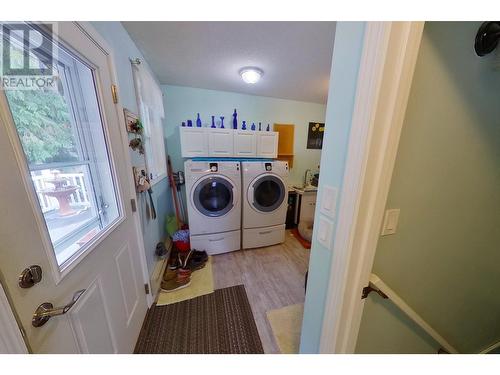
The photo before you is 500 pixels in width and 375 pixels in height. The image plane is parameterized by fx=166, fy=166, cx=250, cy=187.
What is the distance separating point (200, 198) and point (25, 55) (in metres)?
1.58

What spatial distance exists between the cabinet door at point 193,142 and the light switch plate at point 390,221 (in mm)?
1976

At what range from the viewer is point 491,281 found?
1009 mm

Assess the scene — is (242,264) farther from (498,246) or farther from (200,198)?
(498,246)

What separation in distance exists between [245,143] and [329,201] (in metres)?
1.85

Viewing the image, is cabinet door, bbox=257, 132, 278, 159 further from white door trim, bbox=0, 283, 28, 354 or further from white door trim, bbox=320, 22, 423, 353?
white door trim, bbox=0, 283, 28, 354

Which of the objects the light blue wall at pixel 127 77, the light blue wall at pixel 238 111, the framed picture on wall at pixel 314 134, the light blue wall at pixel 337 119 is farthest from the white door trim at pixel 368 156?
the framed picture on wall at pixel 314 134

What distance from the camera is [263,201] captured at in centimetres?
230

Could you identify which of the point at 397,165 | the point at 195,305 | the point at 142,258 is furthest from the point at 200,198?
the point at 397,165

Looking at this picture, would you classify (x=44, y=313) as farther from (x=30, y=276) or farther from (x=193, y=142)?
(x=193, y=142)

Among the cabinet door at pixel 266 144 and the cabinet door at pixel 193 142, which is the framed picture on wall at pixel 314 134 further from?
the cabinet door at pixel 193 142

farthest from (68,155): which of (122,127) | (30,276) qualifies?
(30,276)

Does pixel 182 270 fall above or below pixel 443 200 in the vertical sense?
below

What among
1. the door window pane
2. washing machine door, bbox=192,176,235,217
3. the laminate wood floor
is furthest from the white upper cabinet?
the laminate wood floor

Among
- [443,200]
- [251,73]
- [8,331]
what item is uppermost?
[251,73]
